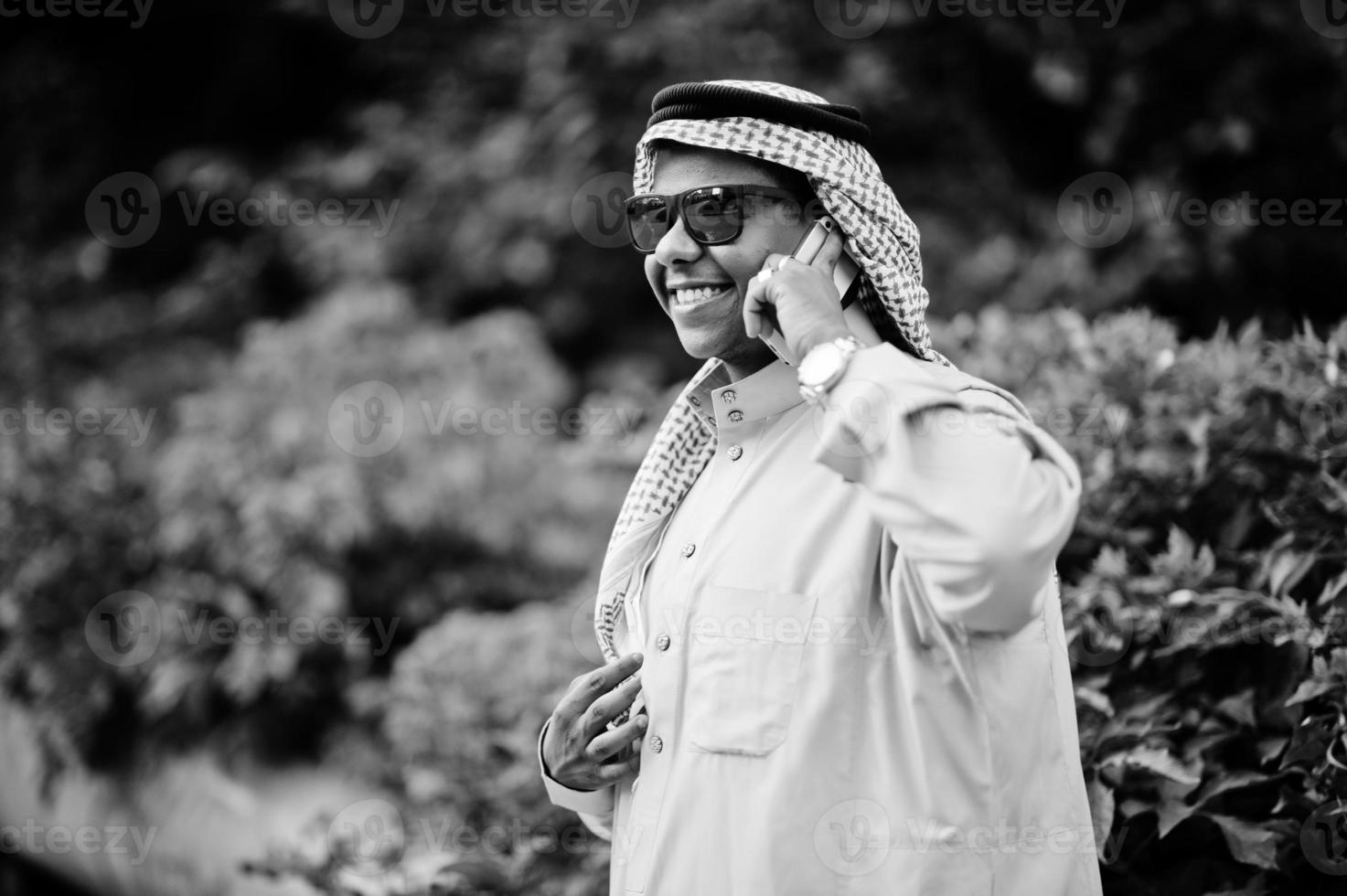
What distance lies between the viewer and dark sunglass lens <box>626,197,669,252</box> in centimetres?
193

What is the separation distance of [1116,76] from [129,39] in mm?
6412

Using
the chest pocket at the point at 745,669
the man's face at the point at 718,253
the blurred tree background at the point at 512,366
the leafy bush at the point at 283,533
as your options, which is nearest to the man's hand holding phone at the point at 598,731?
the chest pocket at the point at 745,669

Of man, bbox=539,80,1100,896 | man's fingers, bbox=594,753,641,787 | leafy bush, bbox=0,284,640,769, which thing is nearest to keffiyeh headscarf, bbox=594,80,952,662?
man, bbox=539,80,1100,896

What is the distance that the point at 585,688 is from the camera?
1.96m

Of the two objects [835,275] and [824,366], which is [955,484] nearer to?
[824,366]

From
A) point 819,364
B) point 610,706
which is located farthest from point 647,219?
point 610,706

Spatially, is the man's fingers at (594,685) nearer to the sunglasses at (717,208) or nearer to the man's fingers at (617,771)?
the man's fingers at (617,771)

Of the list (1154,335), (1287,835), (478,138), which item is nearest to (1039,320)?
(1154,335)

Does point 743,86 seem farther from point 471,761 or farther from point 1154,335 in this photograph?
point 471,761

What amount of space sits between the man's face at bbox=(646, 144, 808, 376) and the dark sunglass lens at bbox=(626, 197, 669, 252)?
1.2 inches

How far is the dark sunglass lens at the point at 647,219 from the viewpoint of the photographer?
1932 mm

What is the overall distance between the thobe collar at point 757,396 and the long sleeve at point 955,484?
385mm

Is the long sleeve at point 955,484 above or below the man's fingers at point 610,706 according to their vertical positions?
above

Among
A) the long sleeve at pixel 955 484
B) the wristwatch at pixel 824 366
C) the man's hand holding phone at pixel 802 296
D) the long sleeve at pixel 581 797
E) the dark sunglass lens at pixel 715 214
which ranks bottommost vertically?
the long sleeve at pixel 581 797
